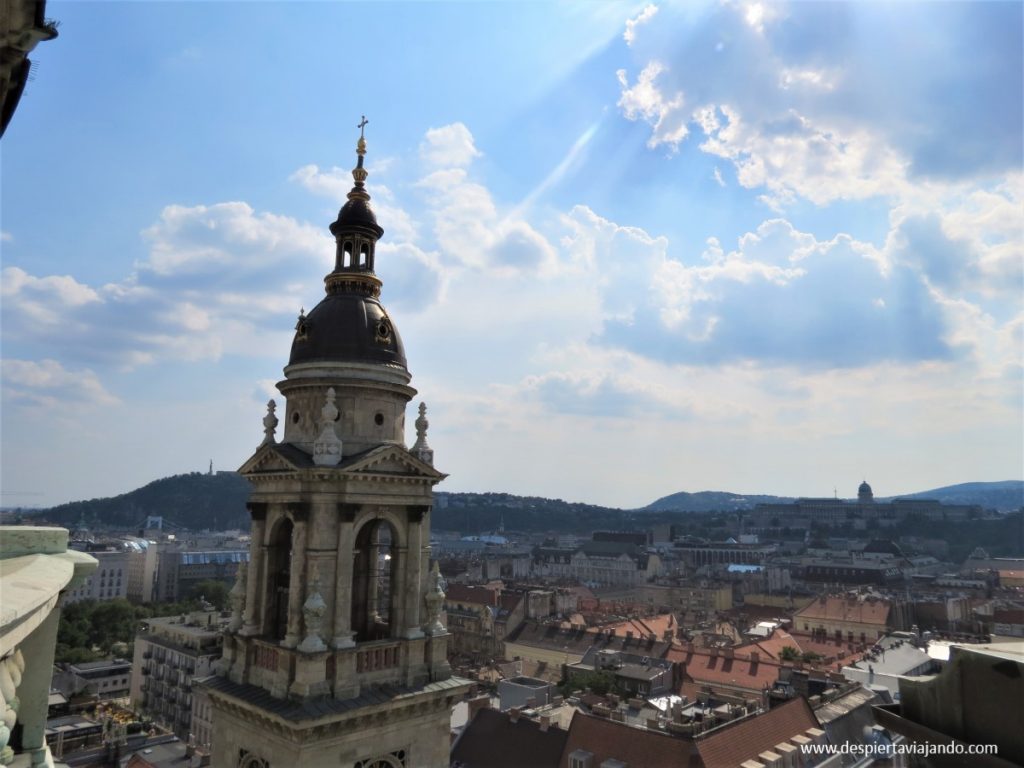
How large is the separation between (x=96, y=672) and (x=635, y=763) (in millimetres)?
67071

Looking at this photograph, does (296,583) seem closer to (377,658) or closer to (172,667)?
(377,658)

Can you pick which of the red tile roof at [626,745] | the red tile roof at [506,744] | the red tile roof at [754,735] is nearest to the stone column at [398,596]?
the red tile roof at [626,745]

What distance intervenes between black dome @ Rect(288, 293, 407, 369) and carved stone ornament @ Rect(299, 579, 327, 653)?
16.0ft

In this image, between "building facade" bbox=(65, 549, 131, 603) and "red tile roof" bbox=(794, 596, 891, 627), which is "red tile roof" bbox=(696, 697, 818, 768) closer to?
"red tile roof" bbox=(794, 596, 891, 627)

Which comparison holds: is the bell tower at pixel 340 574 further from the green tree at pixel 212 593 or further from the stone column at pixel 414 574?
the green tree at pixel 212 593

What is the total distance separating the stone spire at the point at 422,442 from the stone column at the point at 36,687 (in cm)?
1035

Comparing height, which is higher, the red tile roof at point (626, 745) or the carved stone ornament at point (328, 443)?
the carved stone ornament at point (328, 443)

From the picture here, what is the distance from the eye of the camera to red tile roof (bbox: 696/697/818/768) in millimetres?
34938

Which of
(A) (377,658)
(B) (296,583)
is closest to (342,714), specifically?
(A) (377,658)

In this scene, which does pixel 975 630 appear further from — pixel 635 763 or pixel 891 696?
pixel 635 763

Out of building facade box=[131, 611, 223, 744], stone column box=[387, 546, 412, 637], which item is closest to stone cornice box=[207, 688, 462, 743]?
stone column box=[387, 546, 412, 637]

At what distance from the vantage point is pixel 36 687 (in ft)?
19.7

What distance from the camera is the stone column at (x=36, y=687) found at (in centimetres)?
589

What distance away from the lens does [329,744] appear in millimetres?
12883
